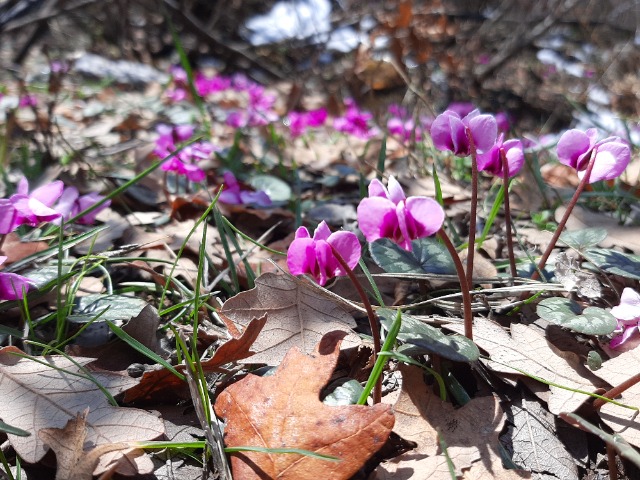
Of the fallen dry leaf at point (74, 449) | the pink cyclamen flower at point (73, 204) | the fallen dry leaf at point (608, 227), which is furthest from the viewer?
the fallen dry leaf at point (608, 227)

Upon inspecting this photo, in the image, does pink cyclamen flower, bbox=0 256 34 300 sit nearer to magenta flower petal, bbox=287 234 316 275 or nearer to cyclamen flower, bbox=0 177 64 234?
cyclamen flower, bbox=0 177 64 234

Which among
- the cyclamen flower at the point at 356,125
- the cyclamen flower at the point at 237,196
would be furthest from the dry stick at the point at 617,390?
the cyclamen flower at the point at 356,125

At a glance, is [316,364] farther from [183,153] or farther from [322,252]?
[183,153]

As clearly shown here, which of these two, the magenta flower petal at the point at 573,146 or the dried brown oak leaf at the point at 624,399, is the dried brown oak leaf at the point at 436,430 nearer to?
the dried brown oak leaf at the point at 624,399

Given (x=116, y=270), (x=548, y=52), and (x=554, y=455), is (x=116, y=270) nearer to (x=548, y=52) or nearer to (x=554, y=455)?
(x=554, y=455)

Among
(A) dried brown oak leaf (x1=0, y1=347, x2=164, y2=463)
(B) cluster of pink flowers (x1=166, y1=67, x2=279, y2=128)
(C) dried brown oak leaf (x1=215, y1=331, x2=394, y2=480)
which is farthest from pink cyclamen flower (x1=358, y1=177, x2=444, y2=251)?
(B) cluster of pink flowers (x1=166, y1=67, x2=279, y2=128)

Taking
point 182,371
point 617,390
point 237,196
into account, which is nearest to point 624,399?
point 617,390
